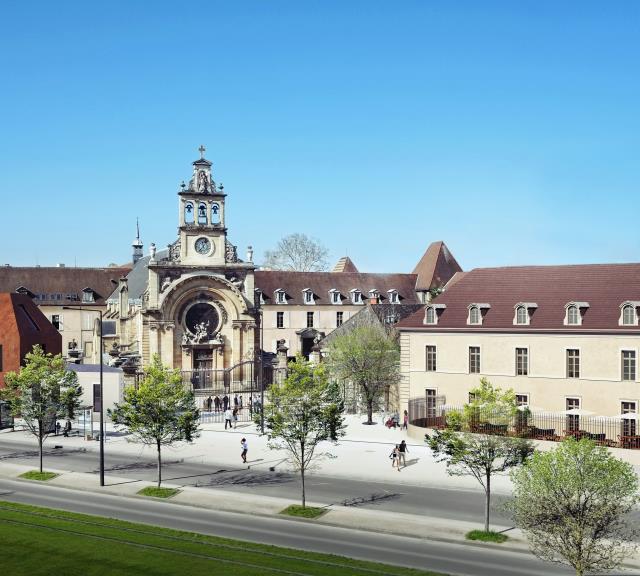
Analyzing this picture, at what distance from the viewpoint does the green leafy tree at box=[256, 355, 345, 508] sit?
36.2 m

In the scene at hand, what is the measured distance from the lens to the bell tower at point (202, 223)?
265 feet

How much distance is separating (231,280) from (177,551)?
5610cm

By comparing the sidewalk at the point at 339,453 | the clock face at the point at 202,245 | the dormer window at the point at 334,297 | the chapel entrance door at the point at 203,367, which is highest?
the clock face at the point at 202,245

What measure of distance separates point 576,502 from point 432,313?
36590 mm

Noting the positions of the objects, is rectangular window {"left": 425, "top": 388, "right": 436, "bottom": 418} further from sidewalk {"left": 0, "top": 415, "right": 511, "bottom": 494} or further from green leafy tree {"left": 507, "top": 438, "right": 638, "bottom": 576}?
green leafy tree {"left": 507, "top": 438, "right": 638, "bottom": 576}

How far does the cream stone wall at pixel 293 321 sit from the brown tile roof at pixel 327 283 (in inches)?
31.3

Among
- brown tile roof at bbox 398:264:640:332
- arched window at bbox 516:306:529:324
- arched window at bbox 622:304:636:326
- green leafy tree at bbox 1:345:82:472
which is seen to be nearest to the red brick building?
green leafy tree at bbox 1:345:82:472

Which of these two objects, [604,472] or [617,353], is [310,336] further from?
[604,472]

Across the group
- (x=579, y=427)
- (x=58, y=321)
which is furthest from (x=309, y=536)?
(x=58, y=321)

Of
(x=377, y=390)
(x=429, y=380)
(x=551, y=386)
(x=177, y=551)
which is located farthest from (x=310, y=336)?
(x=177, y=551)

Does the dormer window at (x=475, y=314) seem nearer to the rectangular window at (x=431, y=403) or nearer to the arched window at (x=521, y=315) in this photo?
the arched window at (x=521, y=315)

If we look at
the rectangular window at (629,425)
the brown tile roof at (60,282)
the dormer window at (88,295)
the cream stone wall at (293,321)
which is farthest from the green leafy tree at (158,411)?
the dormer window at (88,295)

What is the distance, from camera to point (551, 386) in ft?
173

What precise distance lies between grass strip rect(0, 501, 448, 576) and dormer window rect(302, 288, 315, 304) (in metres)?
65.2
